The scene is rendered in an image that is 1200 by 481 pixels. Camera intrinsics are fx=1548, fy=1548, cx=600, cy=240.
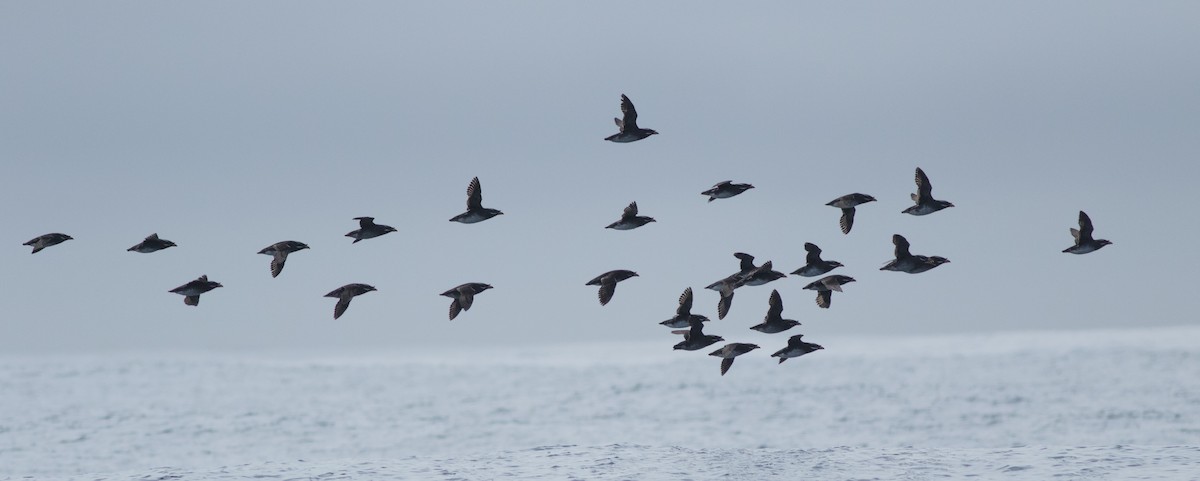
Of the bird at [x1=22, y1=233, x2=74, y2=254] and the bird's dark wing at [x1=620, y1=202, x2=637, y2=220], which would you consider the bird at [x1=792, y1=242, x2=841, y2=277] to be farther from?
the bird at [x1=22, y1=233, x2=74, y2=254]

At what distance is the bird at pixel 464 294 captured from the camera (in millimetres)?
42750

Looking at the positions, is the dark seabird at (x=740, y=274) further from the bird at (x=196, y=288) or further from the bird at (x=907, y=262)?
the bird at (x=196, y=288)

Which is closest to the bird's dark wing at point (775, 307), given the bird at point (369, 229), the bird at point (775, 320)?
the bird at point (775, 320)

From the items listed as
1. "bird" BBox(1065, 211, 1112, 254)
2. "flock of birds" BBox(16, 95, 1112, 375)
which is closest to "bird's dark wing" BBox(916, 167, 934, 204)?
"flock of birds" BBox(16, 95, 1112, 375)

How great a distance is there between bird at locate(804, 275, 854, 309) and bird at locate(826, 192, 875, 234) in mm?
1453

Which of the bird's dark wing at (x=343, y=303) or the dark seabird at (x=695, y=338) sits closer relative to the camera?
the bird's dark wing at (x=343, y=303)

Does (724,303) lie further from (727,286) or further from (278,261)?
(278,261)

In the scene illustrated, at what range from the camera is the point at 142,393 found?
155 m

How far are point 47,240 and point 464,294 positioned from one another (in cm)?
1119

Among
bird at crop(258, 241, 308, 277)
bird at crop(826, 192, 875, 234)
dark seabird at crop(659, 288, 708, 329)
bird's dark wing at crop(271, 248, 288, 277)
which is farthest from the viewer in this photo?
dark seabird at crop(659, 288, 708, 329)

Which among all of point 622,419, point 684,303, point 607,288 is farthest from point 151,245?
point 622,419

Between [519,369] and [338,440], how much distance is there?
88639mm

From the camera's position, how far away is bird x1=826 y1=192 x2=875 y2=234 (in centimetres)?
4369

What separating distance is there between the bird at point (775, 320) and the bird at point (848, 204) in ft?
11.8
